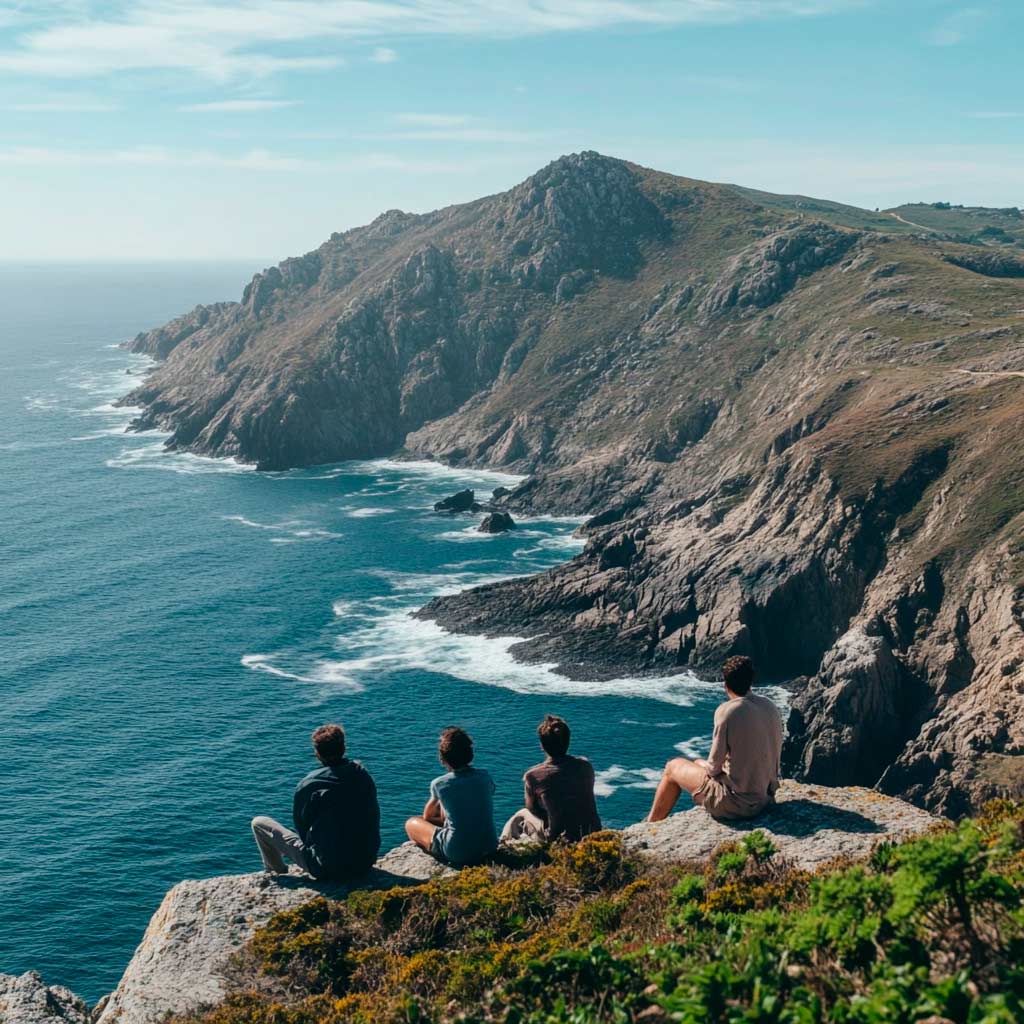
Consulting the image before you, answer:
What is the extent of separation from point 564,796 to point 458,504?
115 m

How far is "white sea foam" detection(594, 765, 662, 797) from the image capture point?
64375mm

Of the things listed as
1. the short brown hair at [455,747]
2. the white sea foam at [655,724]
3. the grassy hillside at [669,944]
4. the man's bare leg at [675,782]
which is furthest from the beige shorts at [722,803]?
the white sea foam at [655,724]

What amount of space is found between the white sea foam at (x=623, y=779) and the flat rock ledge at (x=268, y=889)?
149 feet

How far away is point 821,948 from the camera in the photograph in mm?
11594

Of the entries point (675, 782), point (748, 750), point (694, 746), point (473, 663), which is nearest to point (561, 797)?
point (675, 782)

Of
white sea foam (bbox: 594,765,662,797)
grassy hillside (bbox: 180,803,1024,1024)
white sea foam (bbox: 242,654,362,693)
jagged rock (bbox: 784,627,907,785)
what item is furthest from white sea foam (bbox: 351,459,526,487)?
grassy hillside (bbox: 180,803,1024,1024)

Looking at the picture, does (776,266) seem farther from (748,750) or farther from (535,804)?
(535,804)

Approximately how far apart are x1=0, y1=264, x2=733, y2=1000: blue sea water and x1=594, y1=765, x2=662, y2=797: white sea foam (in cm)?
19

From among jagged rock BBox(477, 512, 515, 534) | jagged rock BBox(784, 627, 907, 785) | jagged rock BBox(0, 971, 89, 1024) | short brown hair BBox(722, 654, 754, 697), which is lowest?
jagged rock BBox(784, 627, 907, 785)

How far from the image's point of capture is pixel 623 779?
65812 mm

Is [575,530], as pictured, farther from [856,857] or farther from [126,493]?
[856,857]

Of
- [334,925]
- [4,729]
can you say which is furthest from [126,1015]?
[4,729]

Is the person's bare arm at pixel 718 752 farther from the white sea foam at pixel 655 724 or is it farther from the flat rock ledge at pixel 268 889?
the white sea foam at pixel 655 724

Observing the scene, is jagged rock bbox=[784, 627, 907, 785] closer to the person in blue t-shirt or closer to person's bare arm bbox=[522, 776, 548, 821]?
person's bare arm bbox=[522, 776, 548, 821]
